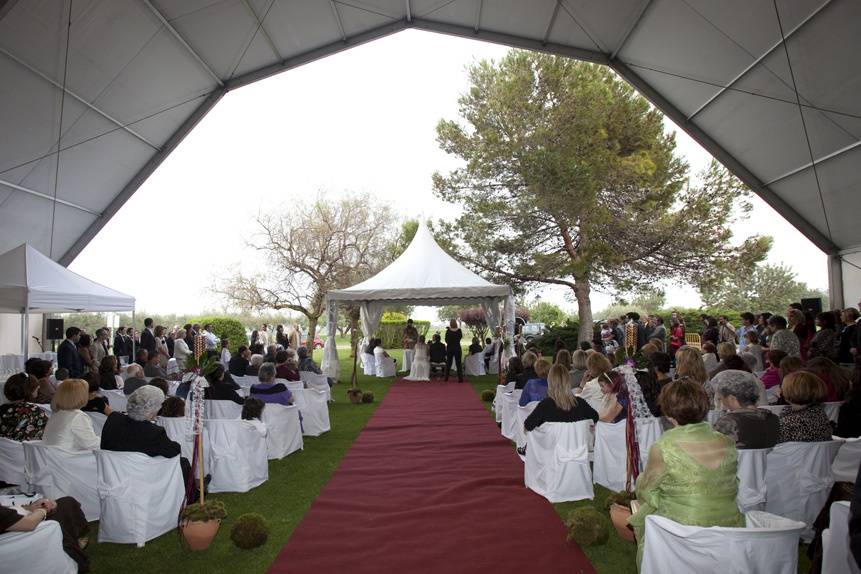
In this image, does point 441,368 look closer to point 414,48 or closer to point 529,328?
point 529,328

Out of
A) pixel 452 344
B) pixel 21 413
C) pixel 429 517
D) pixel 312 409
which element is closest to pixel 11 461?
pixel 21 413

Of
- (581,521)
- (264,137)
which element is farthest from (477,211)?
(264,137)

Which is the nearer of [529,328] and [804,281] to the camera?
[529,328]

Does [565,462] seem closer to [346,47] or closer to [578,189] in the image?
[346,47]

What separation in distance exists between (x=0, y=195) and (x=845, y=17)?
42.5 feet

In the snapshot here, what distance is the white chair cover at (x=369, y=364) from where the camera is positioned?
1434 centimetres

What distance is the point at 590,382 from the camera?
5.32 metres

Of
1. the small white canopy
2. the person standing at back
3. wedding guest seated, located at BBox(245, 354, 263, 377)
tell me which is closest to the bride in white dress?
the person standing at back

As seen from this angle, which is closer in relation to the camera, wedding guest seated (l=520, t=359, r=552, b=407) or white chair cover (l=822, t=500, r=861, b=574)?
white chair cover (l=822, t=500, r=861, b=574)

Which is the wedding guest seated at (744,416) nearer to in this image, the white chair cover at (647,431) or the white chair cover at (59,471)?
the white chair cover at (647,431)

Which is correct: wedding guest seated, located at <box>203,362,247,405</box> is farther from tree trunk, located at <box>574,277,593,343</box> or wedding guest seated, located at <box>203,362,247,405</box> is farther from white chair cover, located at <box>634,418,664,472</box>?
tree trunk, located at <box>574,277,593,343</box>

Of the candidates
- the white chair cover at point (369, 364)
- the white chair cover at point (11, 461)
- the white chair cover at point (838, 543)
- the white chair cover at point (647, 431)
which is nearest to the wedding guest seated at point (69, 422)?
the white chair cover at point (11, 461)

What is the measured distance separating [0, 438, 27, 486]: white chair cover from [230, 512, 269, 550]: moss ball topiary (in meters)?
1.56

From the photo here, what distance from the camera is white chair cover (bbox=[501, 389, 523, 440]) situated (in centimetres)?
622
